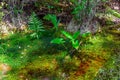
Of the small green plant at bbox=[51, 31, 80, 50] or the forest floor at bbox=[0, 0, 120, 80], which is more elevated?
the small green plant at bbox=[51, 31, 80, 50]

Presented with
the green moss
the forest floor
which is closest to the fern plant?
the forest floor

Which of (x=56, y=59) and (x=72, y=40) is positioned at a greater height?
(x=72, y=40)

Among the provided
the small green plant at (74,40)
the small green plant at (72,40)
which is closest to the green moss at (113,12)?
the small green plant at (74,40)

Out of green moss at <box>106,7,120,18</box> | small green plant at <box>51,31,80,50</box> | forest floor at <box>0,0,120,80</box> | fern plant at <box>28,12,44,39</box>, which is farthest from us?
green moss at <box>106,7,120,18</box>

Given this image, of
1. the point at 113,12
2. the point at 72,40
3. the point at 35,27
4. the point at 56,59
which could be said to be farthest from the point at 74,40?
the point at 113,12

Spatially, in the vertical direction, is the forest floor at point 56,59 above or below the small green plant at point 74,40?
below

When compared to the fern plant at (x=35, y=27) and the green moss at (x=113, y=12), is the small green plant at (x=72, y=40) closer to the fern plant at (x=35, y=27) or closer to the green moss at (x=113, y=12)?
the fern plant at (x=35, y=27)

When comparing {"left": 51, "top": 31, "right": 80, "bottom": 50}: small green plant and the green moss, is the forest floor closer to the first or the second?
{"left": 51, "top": 31, "right": 80, "bottom": 50}: small green plant

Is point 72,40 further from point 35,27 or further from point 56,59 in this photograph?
point 35,27

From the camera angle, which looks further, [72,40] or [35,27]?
[35,27]

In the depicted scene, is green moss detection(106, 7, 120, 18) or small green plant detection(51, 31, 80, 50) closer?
small green plant detection(51, 31, 80, 50)

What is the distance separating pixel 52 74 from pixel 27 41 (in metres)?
1.22

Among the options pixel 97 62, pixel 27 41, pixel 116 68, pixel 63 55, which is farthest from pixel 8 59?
pixel 116 68

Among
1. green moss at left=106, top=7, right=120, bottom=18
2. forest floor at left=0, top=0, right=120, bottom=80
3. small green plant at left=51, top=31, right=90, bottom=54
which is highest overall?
green moss at left=106, top=7, right=120, bottom=18
